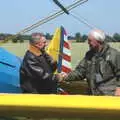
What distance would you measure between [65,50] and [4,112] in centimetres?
949

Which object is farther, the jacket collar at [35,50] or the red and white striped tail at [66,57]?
the red and white striped tail at [66,57]

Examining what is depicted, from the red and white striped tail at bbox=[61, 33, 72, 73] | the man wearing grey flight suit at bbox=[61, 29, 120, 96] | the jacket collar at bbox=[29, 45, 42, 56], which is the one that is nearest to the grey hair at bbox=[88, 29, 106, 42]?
the man wearing grey flight suit at bbox=[61, 29, 120, 96]

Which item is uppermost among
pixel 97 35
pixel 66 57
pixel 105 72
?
pixel 97 35

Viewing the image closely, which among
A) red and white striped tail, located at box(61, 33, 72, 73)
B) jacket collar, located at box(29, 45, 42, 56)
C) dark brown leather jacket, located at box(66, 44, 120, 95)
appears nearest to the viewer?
dark brown leather jacket, located at box(66, 44, 120, 95)

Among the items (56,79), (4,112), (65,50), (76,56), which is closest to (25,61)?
(56,79)

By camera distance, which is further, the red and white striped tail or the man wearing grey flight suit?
the red and white striped tail

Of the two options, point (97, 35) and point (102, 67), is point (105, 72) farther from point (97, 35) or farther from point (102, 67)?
point (97, 35)

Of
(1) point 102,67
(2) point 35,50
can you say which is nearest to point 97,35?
(1) point 102,67

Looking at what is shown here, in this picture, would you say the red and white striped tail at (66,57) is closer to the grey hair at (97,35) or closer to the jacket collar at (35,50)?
the jacket collar at (35,50)

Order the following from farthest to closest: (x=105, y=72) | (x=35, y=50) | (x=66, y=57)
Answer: (x=66, y=57)
(x=35, y=50)
(x=105, y=72)

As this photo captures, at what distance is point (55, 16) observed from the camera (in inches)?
282

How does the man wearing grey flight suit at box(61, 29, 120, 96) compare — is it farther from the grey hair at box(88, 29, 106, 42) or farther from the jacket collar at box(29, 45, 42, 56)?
the jacket collar at box(29, 45, 42, 56)

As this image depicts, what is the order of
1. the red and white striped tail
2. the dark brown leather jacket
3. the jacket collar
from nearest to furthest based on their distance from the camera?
the dark brown leather jacket → the jacket collar → the red and white striped tail

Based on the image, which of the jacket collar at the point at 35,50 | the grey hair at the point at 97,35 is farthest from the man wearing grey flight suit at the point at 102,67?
the jacket collar at the point at 35,50
